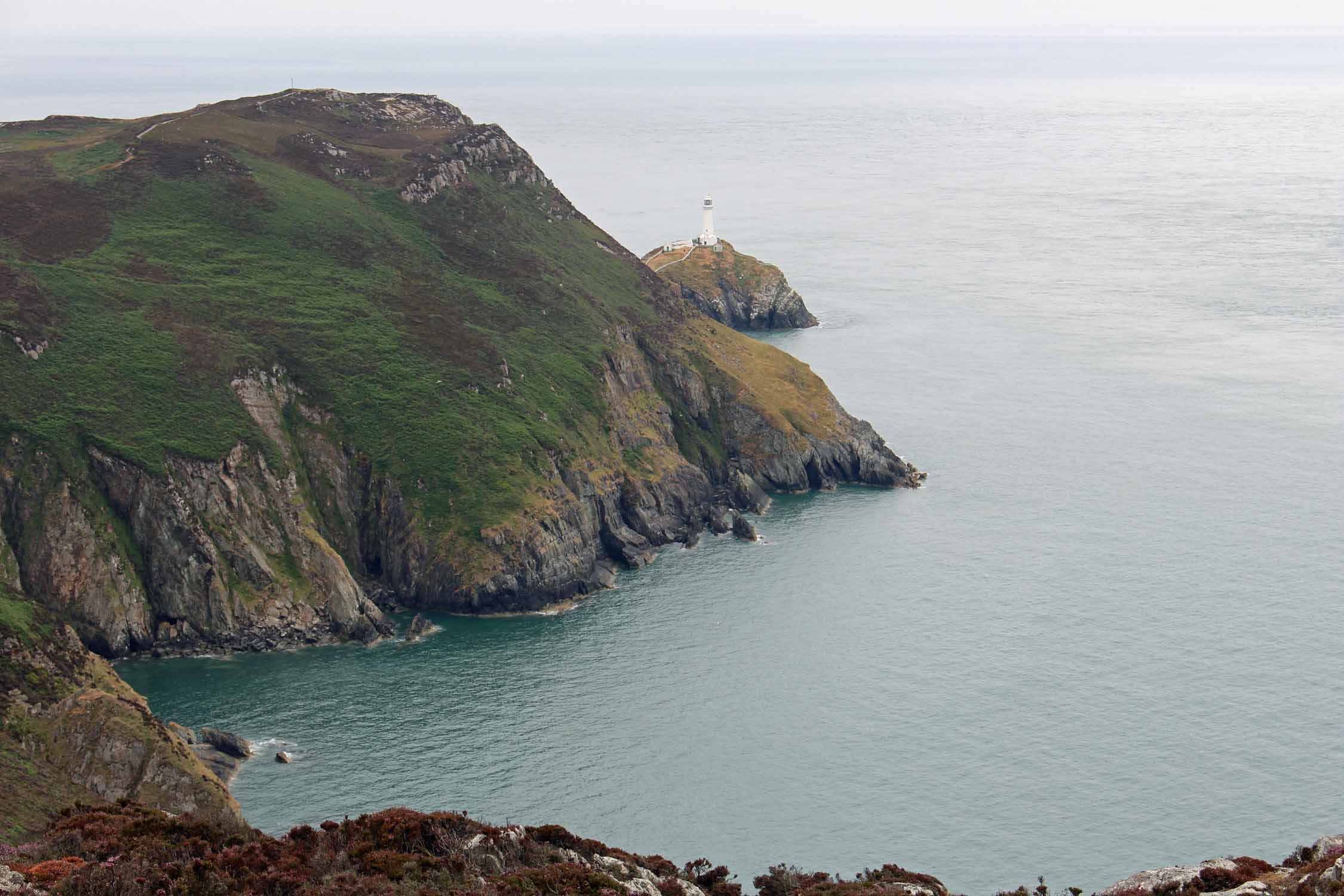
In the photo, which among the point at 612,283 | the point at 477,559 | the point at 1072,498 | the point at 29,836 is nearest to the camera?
the point at 29,836

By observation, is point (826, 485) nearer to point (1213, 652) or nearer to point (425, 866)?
point (1213, 652)

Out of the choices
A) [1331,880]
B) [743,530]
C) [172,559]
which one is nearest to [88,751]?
[172,559]

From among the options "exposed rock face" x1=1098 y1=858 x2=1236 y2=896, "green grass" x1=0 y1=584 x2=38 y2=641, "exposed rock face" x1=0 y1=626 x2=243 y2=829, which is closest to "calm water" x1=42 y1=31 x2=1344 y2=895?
"exposed rock face" x1=0 y1=626 x2=243 y2=829

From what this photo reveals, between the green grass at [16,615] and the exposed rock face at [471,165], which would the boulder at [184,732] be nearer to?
the green grass at [16,615]

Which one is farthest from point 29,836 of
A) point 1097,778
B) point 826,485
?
point 826,485

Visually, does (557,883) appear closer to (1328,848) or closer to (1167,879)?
(1167,879)

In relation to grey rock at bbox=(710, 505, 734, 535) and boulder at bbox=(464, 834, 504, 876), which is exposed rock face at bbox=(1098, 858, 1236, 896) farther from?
grey rock at bbox=(710, 505, 734, 535)

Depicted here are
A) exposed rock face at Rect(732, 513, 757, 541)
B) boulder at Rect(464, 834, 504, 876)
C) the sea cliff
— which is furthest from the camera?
exposed rock face at Rect(732, 513, 757, 541)
